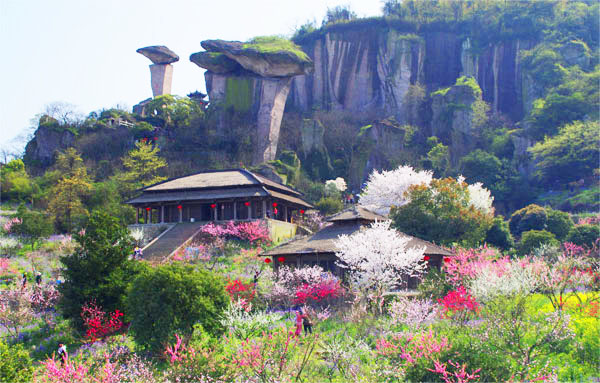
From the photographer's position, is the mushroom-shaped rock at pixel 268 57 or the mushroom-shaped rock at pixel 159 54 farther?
the mushroom-shaped rock at pixel 159 54

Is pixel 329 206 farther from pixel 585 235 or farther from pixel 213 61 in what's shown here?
pixel 213 61

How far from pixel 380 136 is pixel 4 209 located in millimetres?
38235

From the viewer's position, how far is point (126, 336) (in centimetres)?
2022

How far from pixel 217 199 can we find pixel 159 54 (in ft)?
131

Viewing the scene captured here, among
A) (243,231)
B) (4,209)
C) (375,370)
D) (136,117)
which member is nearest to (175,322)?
(375,370)

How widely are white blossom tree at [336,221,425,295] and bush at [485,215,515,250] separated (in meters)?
14.2

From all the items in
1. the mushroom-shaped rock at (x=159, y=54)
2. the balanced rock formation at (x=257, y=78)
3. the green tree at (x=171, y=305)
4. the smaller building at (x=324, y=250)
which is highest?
the mushroom-shaped rock at (x=159, y=54)

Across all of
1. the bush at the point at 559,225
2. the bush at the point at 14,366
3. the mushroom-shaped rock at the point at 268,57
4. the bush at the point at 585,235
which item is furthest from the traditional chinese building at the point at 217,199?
the bush at the point at 14,366

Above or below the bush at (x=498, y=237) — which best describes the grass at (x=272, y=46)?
Result: above

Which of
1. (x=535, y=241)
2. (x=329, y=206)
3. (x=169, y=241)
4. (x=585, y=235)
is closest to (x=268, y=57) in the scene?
(x=329, y=206)

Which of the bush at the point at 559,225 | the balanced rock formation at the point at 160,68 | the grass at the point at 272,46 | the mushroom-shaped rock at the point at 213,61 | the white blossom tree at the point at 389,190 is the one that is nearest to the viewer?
the bush at the point at 559,225

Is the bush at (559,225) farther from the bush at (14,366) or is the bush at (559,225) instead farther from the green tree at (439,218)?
the bush at (14,366)

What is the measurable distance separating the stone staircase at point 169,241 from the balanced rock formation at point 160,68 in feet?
125

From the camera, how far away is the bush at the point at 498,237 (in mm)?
37875
